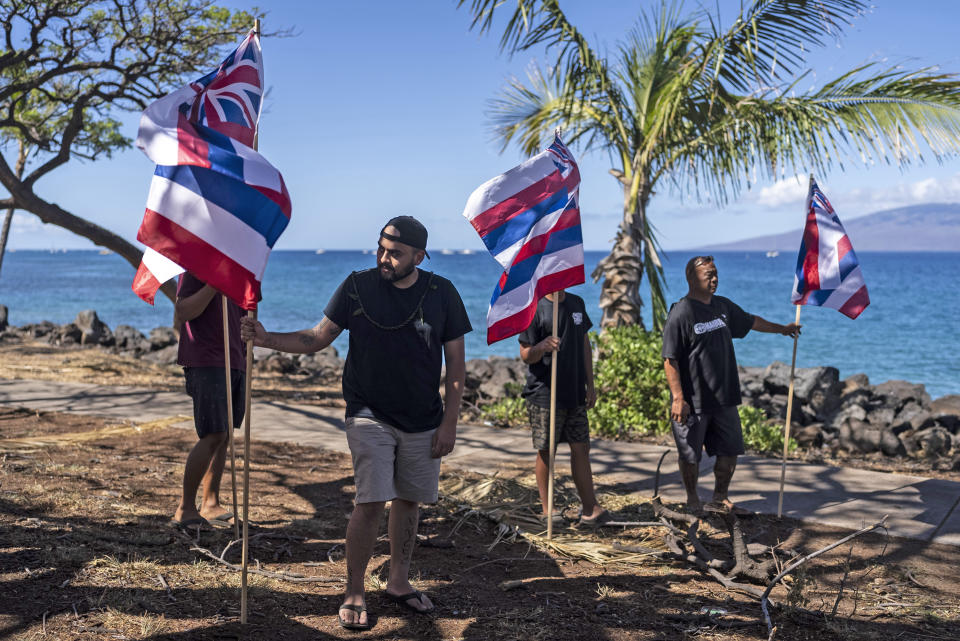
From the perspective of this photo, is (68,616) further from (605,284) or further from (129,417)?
(605,284)

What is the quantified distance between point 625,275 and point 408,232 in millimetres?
7302

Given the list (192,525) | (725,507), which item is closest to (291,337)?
(192,525)

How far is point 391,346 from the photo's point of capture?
4.03 m

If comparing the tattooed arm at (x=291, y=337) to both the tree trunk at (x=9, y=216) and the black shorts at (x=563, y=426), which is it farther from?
the tree trunk at (x=9, y=216)

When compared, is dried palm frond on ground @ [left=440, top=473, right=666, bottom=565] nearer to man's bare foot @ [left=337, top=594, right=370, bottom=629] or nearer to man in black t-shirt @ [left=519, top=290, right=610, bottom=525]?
man in black t-shirt @ [left=519, top=290, right=610, bottom=525]

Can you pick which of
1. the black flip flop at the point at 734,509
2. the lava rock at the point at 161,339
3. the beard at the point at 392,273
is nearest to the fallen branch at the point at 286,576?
the beard at the point at 392,273

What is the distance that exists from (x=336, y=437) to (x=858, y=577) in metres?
5.60

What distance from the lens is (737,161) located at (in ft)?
35.9

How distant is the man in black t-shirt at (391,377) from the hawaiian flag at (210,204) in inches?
16.6

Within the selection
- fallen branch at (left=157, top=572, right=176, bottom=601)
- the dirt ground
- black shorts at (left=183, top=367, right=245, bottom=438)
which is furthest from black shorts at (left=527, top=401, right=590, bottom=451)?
fallen branch at (left=157, top=572, right=176, bottom=601)

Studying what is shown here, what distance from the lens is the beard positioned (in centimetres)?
404

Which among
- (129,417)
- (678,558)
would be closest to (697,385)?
(678,558)

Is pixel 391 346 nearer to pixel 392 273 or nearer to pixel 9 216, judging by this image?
pixel 392 273

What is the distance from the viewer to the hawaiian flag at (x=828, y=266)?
263 inches
